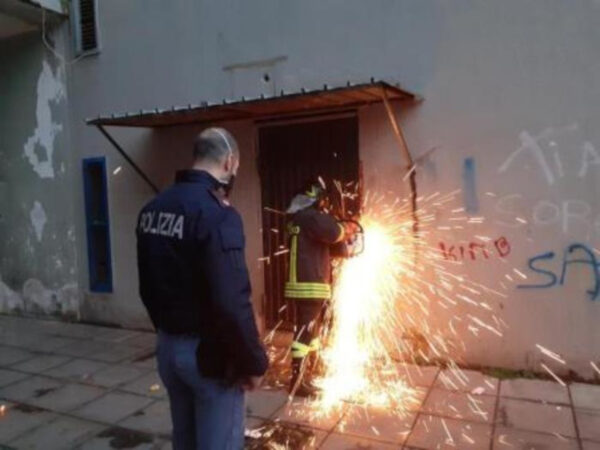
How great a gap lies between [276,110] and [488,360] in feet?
10.5

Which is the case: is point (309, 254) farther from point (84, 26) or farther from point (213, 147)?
point (84, 26)

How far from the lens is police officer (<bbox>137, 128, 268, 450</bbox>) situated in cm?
216

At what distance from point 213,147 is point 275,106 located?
2725 millimetres

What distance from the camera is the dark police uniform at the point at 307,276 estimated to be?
418 cm

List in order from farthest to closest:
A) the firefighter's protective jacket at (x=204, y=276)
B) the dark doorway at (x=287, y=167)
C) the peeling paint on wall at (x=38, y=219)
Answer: the peeling paint on wall at (x=38, y=219)
the dark doorway at (x=287, y=167)
the firefighter's protective jacket at (x=204, y=276)

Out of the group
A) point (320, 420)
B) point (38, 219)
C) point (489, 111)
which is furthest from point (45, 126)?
point (489, 111)

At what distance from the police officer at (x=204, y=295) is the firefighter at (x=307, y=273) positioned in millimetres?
1795

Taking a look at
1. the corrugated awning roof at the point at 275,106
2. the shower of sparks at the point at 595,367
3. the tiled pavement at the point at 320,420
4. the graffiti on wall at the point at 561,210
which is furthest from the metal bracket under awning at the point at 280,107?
the shower of sparks at the point at 595,367

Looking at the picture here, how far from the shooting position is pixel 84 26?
6797 millimetres

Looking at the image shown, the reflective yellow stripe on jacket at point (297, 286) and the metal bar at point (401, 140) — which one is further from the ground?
the metal bar at point (401, 140)

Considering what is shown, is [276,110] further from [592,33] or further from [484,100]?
[592,33]

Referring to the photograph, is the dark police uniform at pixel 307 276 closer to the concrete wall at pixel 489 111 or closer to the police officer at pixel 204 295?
the concrete wall at pixel 489 111

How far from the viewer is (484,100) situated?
4.58 meters

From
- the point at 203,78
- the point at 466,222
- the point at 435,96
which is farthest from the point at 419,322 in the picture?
the point at 203,78
